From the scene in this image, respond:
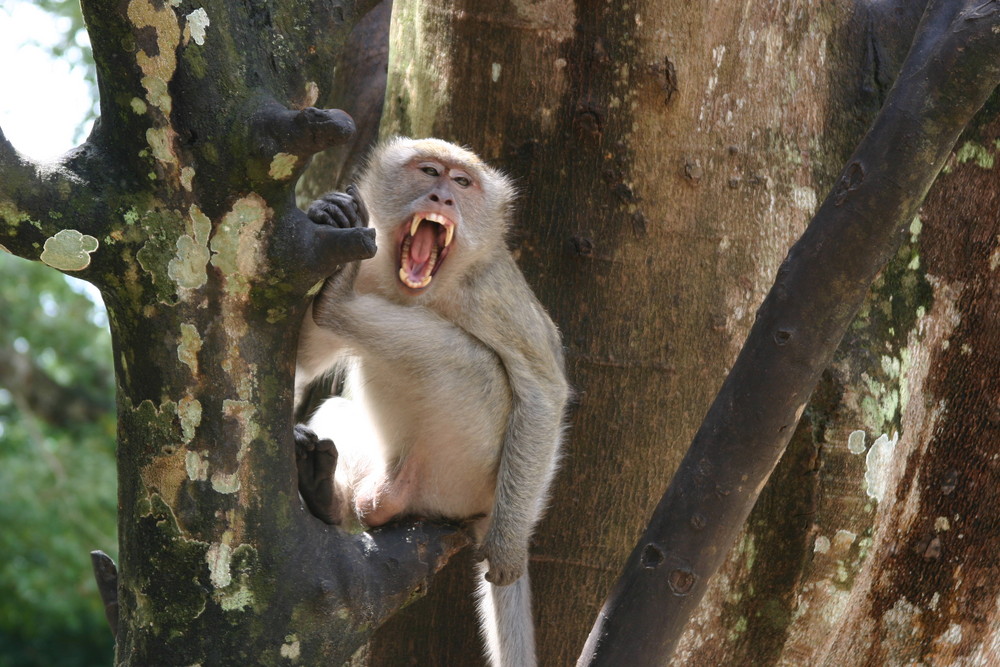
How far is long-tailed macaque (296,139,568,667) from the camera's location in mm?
3109

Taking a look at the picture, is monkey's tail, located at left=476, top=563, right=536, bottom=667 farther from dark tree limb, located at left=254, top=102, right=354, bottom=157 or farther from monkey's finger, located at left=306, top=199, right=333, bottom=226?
dark tree limb, located at left=254, top=102, right=354, bottom=157

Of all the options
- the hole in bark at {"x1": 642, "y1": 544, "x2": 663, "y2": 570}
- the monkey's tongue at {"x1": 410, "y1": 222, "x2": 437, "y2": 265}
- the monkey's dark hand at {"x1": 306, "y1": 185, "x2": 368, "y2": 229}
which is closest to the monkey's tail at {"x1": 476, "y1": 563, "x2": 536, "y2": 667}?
the hole in bark at {"x1": 642, "y1": 544, "x2": 663, "y2": 570}

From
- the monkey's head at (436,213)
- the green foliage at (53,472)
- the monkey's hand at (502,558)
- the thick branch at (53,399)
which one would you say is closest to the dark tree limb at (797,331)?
the monkey's hand at (502,558)

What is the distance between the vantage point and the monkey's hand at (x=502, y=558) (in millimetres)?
3086

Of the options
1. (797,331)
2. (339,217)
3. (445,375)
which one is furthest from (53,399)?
→ (797,331)

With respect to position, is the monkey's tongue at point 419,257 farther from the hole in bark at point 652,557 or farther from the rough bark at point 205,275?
the hole in bark at point 652,557

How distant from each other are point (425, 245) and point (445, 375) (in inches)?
21.4

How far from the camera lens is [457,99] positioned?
3389mm

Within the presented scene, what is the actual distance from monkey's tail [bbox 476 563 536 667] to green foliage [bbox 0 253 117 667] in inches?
281

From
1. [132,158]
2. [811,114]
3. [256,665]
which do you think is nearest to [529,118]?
[811,114]

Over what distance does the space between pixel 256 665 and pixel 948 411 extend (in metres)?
2.20

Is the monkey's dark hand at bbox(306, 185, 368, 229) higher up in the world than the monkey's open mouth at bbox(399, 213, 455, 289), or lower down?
higher up

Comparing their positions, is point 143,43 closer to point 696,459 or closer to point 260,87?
point 260,87

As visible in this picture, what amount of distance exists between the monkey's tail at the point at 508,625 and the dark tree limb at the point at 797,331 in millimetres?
713
